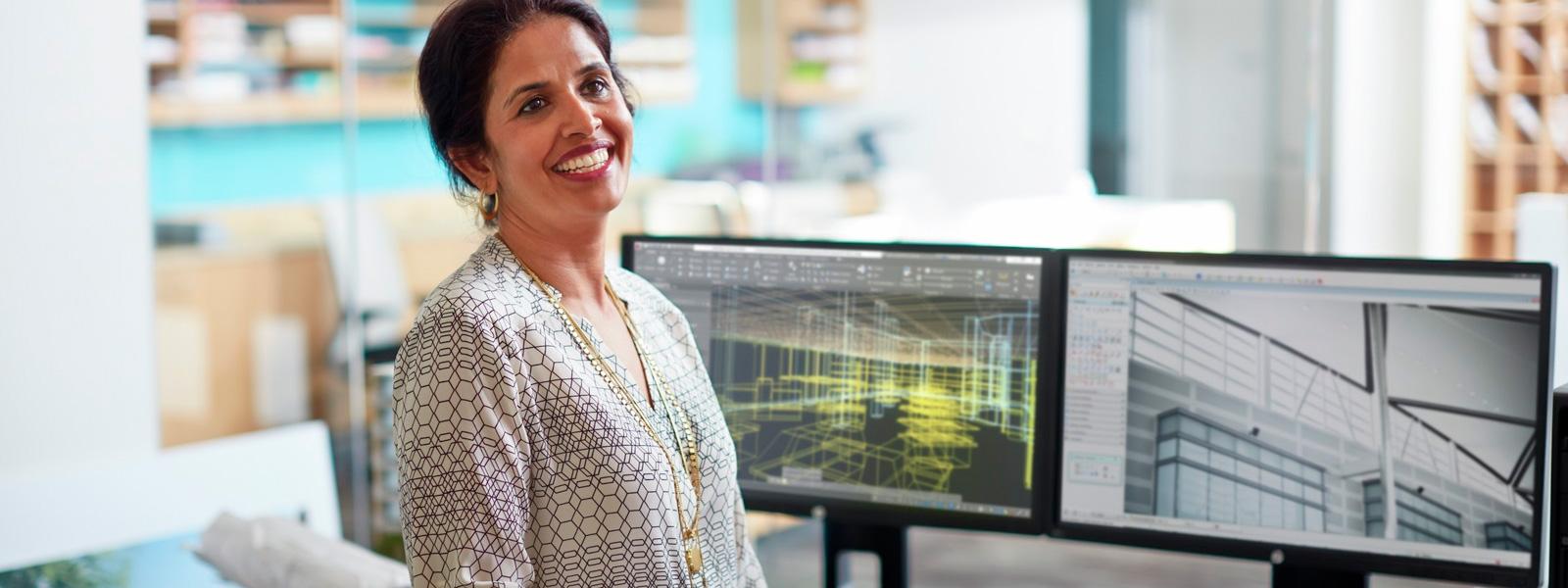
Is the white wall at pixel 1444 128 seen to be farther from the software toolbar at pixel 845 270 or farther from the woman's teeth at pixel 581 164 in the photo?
the woman's teeth at pixel 581 164

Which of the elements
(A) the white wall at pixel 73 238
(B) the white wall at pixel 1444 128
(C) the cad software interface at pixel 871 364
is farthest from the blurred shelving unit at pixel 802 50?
(C) the cad software interface at pixel 871 364

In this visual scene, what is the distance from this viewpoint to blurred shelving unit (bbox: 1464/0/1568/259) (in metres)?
5.83

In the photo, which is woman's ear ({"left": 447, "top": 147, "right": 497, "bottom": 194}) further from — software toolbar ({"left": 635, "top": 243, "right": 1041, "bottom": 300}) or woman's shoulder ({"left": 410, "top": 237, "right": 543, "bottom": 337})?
software toolbar ({"left": 635, "top": 243, "right": 1041, "bottom": 300})

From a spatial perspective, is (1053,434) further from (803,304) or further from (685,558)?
(685,558)

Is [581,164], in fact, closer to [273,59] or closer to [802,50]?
[273,59]

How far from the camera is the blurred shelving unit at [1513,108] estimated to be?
5.83 meters

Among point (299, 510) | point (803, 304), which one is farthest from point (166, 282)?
point (803, 304)

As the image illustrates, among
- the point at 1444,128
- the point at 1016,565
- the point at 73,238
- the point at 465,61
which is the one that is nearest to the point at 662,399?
the point at 465,61

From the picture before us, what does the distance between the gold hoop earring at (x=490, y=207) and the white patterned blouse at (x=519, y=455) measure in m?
0.04

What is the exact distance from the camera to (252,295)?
12.9 ft

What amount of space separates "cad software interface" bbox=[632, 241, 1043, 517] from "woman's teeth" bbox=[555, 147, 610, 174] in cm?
50

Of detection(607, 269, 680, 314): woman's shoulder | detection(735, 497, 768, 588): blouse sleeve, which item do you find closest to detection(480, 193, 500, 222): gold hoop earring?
detection(607, 269, 680, 314): woman's shoulder

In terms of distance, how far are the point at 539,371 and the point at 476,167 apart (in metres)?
0.22

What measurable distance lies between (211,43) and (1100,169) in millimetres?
2575
